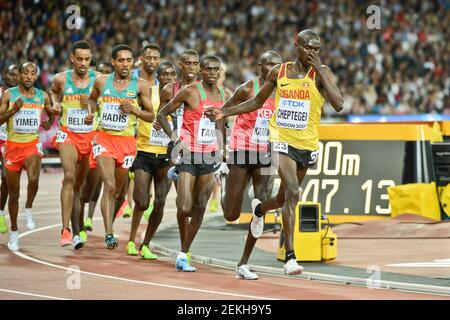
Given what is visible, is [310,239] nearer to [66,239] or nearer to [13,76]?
[66,239]

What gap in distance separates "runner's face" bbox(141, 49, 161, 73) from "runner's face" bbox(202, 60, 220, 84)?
95.0 inches

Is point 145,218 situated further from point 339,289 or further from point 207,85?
point 339,289

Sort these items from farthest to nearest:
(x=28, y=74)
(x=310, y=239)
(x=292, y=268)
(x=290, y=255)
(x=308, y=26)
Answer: (x=308, y=26) < (x=28, y=74) < (x=310, y=239) < (x=290, y=255) < (x=292, y=268)

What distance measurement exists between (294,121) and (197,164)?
65.7 inches

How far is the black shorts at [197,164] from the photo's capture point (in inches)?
497

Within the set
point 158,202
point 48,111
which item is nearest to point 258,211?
point 158,202

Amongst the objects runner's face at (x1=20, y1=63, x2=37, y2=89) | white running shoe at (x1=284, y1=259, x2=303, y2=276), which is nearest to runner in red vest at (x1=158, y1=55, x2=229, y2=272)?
white running shoe at (x1=284, y1=259, x2=303, y2=276)

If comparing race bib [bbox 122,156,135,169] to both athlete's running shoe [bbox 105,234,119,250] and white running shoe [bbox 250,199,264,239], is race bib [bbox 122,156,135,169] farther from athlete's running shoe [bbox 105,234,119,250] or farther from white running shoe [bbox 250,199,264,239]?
white running shoe [bbox 250,199,264,239]

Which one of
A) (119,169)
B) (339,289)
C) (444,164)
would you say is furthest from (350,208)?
(339,289)

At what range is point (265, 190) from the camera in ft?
40.8

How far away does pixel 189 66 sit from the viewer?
13203 mm

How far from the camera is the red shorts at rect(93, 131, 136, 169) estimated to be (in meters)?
14.1

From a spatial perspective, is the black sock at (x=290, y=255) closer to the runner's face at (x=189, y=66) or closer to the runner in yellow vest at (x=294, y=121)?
the runner in yellow vest at (x=294, y=121)
